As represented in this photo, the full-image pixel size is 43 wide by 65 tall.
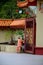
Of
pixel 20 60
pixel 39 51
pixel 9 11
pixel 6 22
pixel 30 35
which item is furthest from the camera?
pixel 9 11

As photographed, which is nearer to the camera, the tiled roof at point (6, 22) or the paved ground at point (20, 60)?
the paved ground at point (20, 60)

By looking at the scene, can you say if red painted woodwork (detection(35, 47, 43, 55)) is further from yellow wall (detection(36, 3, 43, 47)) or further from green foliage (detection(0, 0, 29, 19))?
green foliage (detection(0, 0, 29, 19))

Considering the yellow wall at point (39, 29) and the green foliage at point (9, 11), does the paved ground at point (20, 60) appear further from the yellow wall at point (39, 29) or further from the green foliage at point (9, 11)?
the green foliage at point (9, 11)

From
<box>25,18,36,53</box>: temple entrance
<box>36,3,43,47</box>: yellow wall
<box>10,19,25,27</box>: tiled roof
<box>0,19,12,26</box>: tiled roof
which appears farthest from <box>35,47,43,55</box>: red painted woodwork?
<box>0,19,12,26</box>: tiled roof

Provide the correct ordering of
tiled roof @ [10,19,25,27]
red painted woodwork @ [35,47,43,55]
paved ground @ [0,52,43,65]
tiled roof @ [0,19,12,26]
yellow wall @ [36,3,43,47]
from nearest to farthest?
paved ground @ [0,52,43,65] → red painted woodwork @ [35,47,43,55] → yellow wall @ [36,3,43,47] → tiled roof @ [10,19,25,27] → tiled roof @ [0,19,12,26]

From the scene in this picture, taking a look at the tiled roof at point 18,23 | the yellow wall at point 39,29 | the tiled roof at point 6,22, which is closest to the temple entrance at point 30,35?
the yellow wall at point 39,29

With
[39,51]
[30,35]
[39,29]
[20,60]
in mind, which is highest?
[39,29]

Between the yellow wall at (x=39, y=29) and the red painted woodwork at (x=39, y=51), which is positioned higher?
the yellow wall at (x=39, y=29)

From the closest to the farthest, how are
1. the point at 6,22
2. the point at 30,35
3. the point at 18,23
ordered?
the point at 30,35 < the point at 18,23 < the point at 6,22

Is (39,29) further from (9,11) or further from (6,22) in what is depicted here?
(9,11)

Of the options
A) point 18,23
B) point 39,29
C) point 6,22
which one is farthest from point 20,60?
point 6,22

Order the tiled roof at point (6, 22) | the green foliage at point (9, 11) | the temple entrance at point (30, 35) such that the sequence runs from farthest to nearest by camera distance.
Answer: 1. the green foliage at point (9, 11)
2. the tiled roof at point (6, 22)
3. the temple entrance at point (30, 35)

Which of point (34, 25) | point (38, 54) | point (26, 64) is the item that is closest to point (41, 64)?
point (26, 64)

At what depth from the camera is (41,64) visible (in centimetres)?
1443
